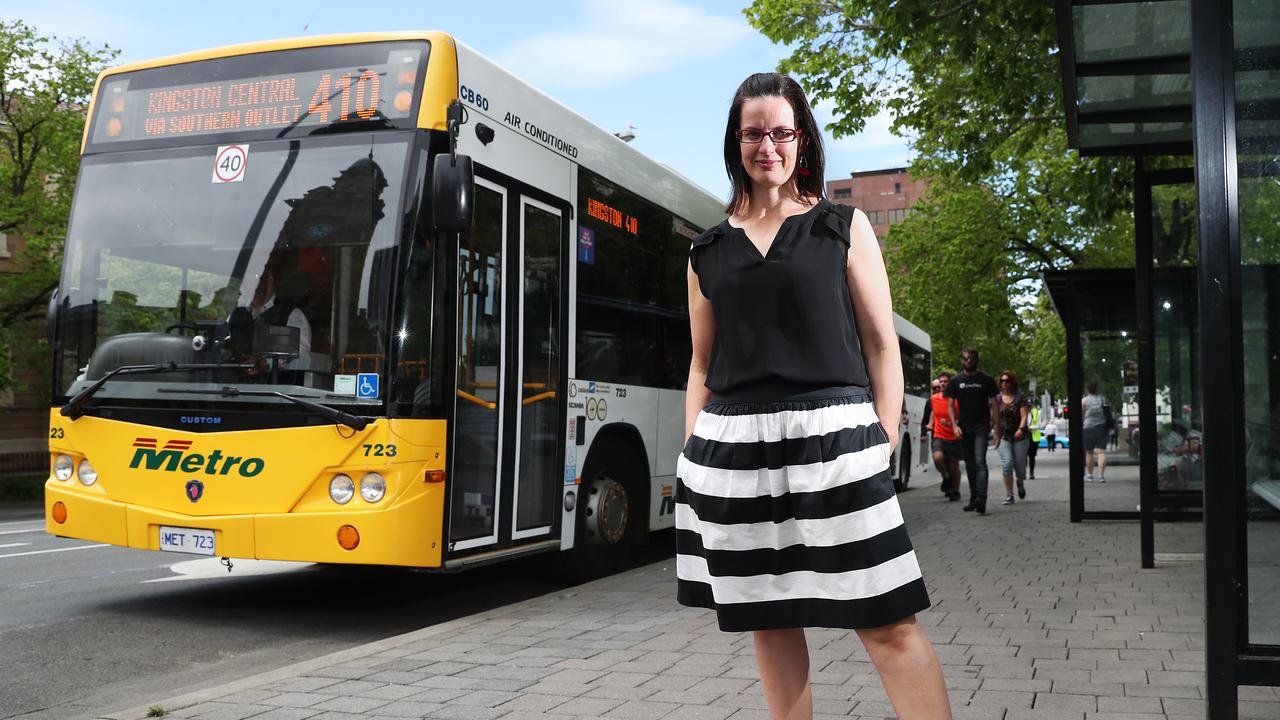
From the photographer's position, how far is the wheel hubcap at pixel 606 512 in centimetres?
845

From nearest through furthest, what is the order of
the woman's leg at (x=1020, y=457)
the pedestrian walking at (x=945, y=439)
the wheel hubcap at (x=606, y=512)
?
the wheel hubcap at (x=606, y=512), the pedestrian walking at (x=945, y=439), the woman's leg at (x=1020, y=457)

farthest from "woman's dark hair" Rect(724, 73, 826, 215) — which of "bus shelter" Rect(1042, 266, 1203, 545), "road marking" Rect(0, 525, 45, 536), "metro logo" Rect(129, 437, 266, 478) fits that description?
"road marking" Rect(0, 525, 45, 536)

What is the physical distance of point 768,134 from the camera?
9.55 feet

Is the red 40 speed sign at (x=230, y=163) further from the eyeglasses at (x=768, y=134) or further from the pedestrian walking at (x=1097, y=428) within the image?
the pedestrian walking at (x=1097, y=428)

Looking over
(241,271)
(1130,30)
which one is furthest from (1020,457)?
(241,271)

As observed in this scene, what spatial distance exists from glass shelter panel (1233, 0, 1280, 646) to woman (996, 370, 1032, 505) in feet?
40.1

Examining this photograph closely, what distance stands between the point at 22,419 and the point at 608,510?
25.3m

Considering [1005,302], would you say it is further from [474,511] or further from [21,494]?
[474,511]

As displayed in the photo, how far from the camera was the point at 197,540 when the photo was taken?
6.47 meters

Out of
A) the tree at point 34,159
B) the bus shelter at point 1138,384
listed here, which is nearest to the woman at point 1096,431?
the bus shelter at point 1138,384

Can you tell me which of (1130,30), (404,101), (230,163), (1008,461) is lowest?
(1008,461)

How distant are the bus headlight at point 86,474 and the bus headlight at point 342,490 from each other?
161 cm

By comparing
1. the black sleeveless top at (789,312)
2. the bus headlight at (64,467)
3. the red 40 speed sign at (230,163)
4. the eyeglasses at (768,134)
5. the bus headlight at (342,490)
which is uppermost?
the red 40 speed sign at (230,163)

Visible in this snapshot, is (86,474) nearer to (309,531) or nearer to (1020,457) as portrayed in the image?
(309,531)
